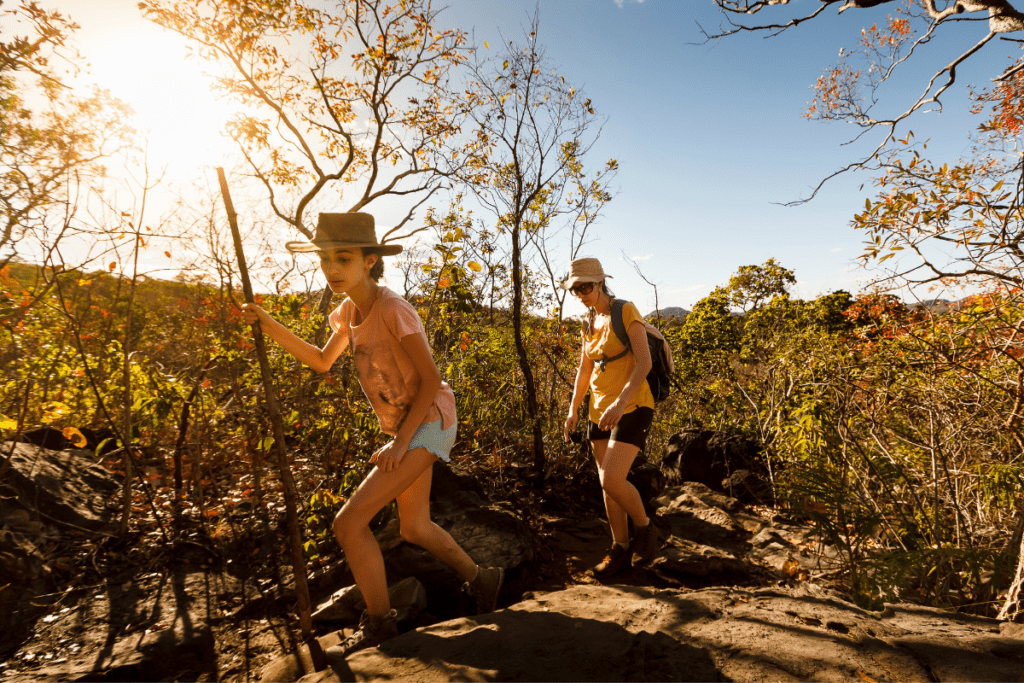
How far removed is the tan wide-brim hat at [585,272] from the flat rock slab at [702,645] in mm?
1890

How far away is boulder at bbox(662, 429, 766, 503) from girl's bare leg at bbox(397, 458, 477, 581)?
441 centimetres

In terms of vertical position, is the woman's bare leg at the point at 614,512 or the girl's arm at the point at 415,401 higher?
the girl's arm at the point at 415,401

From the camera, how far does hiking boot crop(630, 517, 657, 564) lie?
11.0 ft

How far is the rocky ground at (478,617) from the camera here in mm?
1849

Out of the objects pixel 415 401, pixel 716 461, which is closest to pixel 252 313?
pixel 415 401

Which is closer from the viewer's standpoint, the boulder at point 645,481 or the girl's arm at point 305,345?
the girl's arm at point 305,345

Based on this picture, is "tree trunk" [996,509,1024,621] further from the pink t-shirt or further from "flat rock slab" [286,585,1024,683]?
the pink t-shirt

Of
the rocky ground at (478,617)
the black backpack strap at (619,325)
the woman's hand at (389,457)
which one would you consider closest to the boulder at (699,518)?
the rocky ground at (478,617)

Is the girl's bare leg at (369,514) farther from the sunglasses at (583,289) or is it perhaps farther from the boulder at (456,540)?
the sunglasses at (583,289)

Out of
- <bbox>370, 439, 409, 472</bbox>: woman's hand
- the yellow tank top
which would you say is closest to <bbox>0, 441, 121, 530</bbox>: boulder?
<bbox>370, 439, 409, 472</bbox>: woman's hand

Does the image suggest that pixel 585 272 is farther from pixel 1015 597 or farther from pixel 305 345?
pixel 1015 597

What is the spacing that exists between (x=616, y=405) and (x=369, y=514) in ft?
5.06

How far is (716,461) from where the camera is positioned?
20.5ft

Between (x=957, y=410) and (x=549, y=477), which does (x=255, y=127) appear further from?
(x=957, y=410)
